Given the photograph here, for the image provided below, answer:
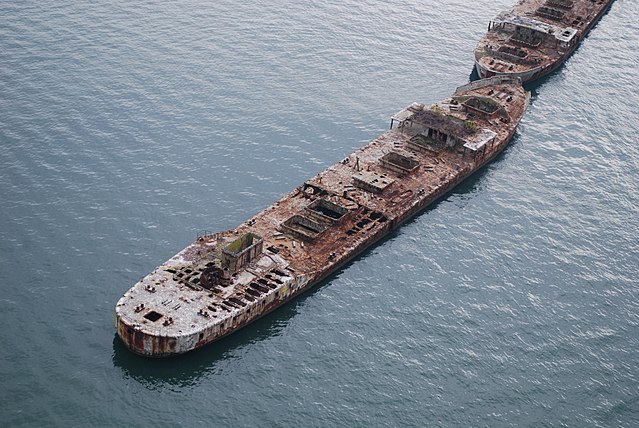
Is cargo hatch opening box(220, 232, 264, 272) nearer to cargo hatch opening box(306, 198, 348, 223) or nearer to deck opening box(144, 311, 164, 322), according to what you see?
deck opening box(144, 311, 164, 322)

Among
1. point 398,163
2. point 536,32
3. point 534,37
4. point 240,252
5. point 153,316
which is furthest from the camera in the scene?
point 534,37

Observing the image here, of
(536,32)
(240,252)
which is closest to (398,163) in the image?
(240,252)

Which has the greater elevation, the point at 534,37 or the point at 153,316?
the point at 534,37

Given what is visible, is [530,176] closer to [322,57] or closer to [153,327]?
[322,57]

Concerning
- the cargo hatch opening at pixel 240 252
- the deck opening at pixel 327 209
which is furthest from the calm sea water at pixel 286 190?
the cargo hatch opening at pixel 240 252

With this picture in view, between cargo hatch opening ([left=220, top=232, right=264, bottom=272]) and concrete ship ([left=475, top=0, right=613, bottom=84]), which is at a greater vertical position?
Answer: concrete ship ([left=475, top=0, right=613, bottom=84])

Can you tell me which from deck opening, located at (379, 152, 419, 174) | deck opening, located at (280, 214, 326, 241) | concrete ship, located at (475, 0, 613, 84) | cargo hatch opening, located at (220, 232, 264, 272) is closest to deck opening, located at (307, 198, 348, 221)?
deck opening, located at (280, 214, 326, 241)

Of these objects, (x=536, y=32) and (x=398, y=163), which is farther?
(x=536, y=32)

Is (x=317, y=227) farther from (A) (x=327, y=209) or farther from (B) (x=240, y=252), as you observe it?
(B) (x=240, y=252)
